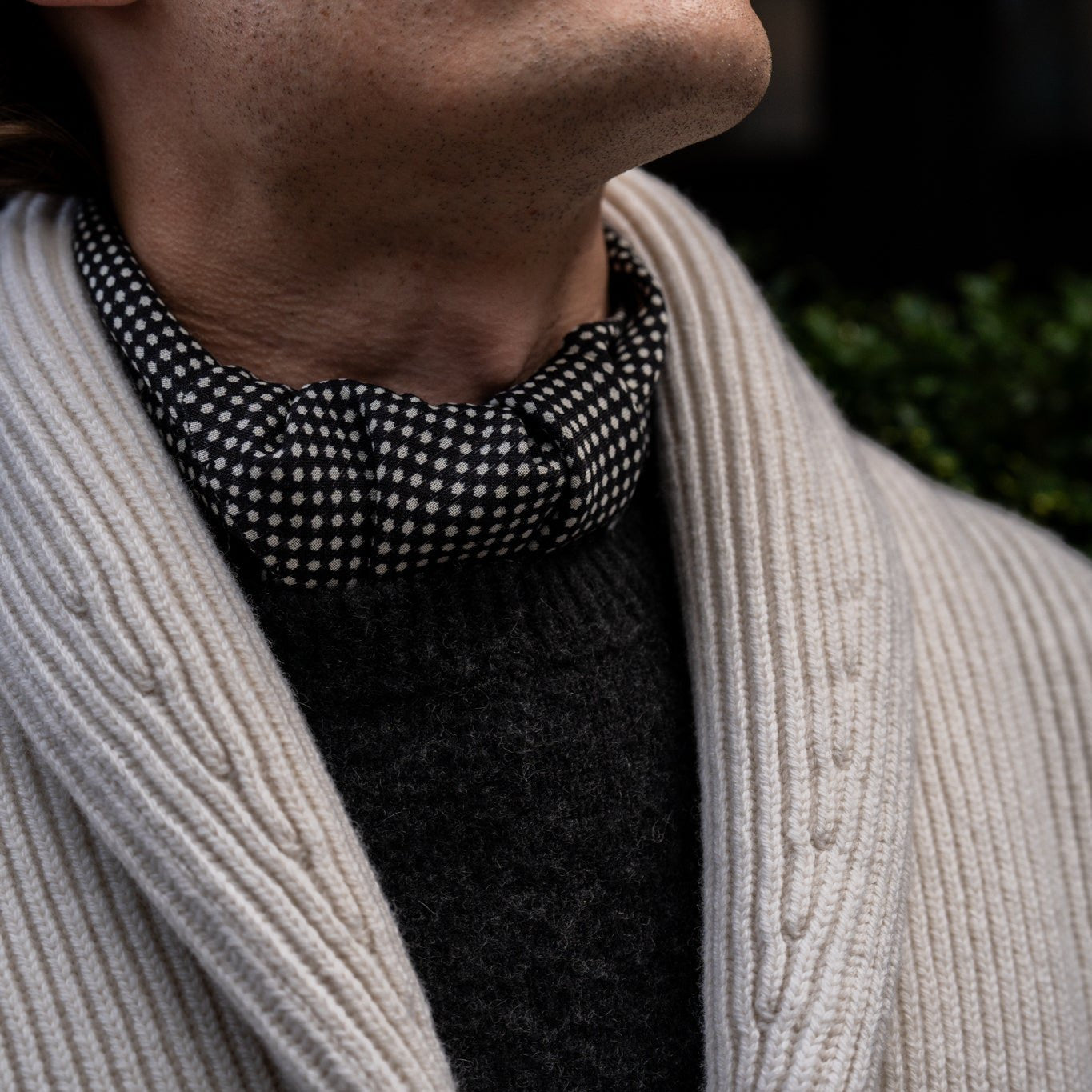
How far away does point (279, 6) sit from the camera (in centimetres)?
133

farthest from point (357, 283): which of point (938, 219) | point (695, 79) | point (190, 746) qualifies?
point (938, 219)

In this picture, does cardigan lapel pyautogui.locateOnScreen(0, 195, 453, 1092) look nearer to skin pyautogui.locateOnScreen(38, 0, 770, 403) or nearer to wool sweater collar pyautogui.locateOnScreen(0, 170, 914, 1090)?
wool sweater collar pyautogui.locateOnScreen(0, 170, 914, 1090)

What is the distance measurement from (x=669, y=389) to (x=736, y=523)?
0.78 feet

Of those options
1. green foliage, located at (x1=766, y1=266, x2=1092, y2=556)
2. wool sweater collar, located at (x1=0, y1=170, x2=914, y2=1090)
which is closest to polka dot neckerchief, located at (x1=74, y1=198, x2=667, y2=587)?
wool sweater collar, located at (x1=0, y1=170, x2=914, y2=1090)

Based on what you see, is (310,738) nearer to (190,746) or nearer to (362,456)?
(190,746)

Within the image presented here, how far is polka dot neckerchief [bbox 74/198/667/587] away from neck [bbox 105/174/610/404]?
0.20ft

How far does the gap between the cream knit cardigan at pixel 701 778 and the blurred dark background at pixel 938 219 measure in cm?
80

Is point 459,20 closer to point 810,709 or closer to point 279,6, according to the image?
point 279,6

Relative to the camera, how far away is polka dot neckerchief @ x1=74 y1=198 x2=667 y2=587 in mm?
1398

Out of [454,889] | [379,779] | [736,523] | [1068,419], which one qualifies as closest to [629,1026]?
[454,889]

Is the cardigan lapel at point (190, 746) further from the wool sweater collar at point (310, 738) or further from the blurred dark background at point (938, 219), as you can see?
the blurred dark background at point (938, 219)

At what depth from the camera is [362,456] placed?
1.44m

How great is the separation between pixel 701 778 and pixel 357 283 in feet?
2.40

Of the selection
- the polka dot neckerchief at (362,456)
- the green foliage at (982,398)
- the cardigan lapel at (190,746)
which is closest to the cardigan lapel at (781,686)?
the polka dot neckerchief at (362,456)
